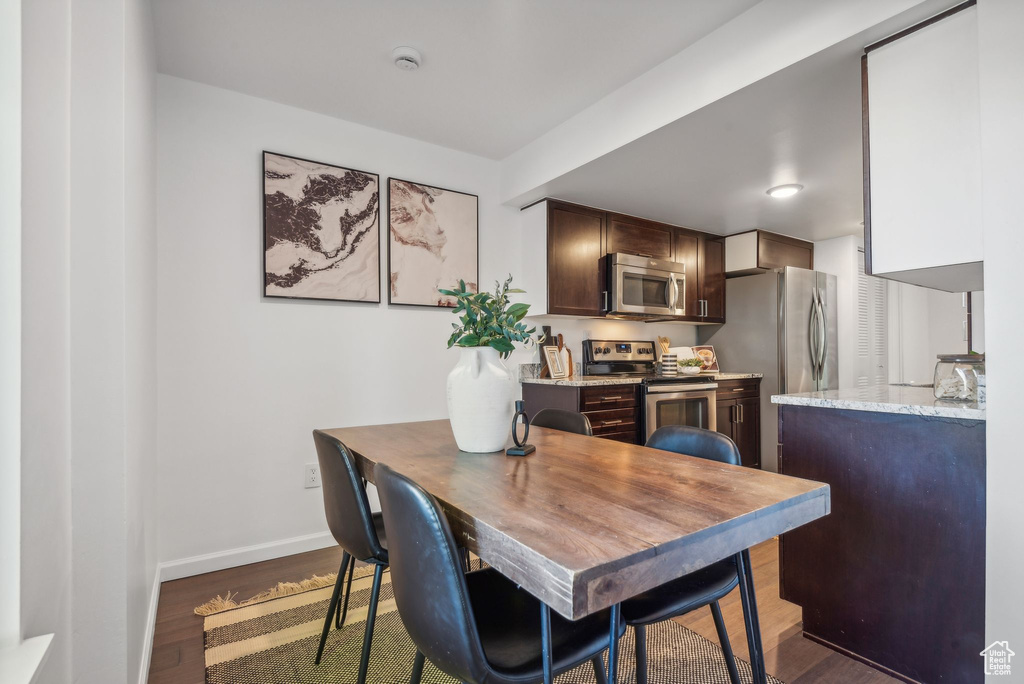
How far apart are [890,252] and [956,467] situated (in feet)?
2.28

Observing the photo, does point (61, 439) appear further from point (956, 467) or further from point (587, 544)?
point (956, 467)

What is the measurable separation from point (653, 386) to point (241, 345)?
262cm

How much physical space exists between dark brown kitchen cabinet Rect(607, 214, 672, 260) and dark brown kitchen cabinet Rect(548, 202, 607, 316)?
0.40ft

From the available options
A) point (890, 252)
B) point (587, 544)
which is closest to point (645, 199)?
point (890, 252)

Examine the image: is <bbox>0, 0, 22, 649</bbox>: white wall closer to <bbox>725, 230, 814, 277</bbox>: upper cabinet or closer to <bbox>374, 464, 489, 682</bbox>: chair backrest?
<bbox>374, 464, 489, 682</bbox>: chair backrest

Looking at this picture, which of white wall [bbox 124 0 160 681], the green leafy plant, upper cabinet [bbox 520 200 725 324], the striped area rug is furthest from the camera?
upper cabinet [bbox 520 200 725 324]

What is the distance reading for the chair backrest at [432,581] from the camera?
35.4 inches

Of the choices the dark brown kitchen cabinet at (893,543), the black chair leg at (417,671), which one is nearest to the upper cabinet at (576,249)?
the dark brown kitchen cabinet at (893,543)

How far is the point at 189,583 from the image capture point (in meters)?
2.39

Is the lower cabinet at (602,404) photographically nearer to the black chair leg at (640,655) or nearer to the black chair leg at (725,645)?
the black chair leg at (725,645)

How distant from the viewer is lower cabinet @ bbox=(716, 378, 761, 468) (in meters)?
4.10

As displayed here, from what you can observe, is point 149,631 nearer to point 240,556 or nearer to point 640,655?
point 240,556

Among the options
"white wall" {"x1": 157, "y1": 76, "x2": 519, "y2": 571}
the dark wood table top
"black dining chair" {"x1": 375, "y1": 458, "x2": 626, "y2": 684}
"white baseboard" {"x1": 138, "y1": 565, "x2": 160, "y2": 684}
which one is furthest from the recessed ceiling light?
"white baseboard" {"x1": 138, "y1": 565, "x2": 160, "y2": 684}

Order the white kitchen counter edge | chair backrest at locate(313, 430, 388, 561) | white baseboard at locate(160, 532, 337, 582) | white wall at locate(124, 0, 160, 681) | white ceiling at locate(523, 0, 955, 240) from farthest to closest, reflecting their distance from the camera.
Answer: the white kitchen counter edge → white baseboard at locate(160, 532, 337, 582) → white ceiling at locate(523, 0, 955, 240) → chair backrest at locate(313, 430, 388, 561) → white wall at locate(124, 0, 160, 681)
